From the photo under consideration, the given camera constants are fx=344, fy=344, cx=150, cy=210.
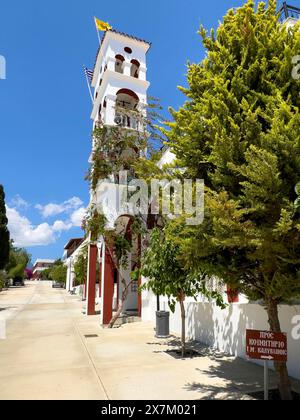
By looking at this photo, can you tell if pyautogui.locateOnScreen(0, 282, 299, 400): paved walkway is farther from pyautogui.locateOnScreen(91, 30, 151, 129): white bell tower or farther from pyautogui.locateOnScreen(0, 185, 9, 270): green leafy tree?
pyautogui.locateOnScreen(0, 185, 9, 270): green leafy tree

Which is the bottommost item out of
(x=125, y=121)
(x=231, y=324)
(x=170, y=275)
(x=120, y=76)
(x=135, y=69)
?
(x=231, y=324)

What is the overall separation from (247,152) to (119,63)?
19.0 metres

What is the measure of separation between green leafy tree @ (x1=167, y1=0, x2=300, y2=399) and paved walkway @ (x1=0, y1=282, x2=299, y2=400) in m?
1.86

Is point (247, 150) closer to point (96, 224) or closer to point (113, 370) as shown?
point (113, 370)

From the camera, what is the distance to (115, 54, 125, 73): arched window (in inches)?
822

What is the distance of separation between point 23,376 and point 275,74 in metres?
7.70

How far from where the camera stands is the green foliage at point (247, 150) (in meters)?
4.58

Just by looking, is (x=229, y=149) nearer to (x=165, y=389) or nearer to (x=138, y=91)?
(x=165, y=389)

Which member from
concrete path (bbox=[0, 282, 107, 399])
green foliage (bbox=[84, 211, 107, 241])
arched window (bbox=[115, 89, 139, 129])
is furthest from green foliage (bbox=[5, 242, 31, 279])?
concrete path (bbox=[0, 282, 107, 399])

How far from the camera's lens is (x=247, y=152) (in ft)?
15.3

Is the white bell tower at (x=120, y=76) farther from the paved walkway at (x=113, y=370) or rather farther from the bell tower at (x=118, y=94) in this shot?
the paved walkway at (x=113, y=370)

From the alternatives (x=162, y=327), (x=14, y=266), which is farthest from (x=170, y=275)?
(x=14, y=266)

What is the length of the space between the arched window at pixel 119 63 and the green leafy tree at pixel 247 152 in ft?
52.5

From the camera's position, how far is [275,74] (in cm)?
537
